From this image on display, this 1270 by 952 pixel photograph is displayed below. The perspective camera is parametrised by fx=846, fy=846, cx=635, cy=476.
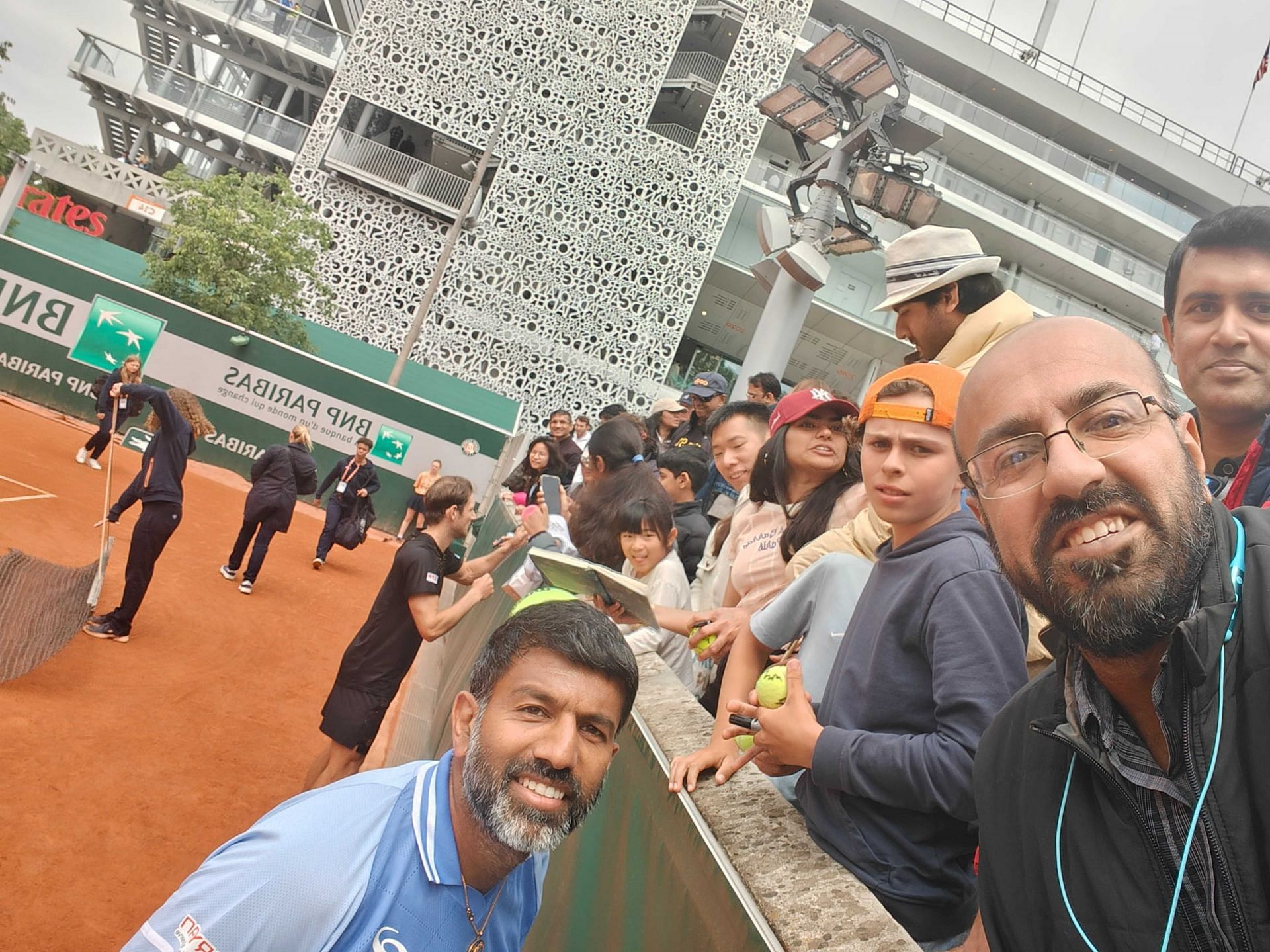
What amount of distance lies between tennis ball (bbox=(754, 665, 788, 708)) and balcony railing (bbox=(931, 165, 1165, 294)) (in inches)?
1120

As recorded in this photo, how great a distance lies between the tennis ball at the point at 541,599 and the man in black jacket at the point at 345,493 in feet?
34.0

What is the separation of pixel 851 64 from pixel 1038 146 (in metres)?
26.3

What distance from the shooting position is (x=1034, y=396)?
129 centimetres

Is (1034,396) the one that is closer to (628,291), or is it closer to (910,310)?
(910,310)

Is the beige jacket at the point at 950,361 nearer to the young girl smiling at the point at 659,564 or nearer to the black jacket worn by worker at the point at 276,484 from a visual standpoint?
the young girl smiling at the point at 659,564

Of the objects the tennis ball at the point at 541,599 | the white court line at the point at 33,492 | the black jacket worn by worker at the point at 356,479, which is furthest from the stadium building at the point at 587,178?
the tennis ball at the point at 541,599

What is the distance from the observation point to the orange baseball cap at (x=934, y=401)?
2105mm

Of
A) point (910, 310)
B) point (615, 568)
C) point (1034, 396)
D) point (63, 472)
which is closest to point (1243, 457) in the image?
point (1034, 396)

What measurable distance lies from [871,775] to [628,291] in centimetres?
2364

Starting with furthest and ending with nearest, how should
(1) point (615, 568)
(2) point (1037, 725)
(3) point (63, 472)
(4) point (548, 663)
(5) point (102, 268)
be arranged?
(5) point (102, 268)
(3) point (63, 472)
(1) point (615, 568)
(4) point (548, 663)
(2) point (1037, 725)

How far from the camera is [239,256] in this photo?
70.2 feet

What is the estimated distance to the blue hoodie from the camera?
1.57 metres

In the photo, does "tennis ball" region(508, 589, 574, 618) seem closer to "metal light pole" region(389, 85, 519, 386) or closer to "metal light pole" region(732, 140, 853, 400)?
"metal light pole" region(732, 140, 853, 400)

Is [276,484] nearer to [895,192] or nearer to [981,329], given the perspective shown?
[895,192]
